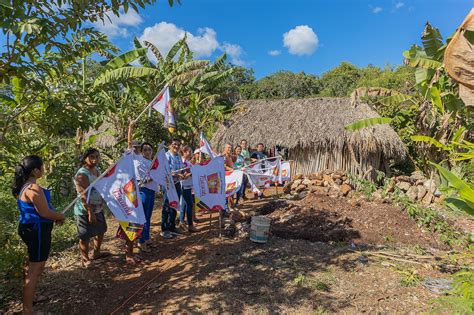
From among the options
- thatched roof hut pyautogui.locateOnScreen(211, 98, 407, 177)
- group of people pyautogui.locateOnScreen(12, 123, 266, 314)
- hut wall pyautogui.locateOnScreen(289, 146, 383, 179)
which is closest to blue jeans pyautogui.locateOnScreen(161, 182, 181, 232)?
group of people pyautogui.locateOnScreen(12, 123, 266, 314)

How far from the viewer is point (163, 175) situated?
16.3ft

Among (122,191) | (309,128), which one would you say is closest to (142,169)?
(122,191)

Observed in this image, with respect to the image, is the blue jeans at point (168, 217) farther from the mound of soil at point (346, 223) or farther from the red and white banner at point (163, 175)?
the mound of soil at point (346, 223)

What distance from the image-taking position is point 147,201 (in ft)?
16.0

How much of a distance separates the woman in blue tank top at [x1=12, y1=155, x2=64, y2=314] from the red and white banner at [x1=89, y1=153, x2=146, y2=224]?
0.58m

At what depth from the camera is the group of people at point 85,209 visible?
10.3 ft

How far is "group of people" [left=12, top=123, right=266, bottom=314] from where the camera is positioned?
124 inches

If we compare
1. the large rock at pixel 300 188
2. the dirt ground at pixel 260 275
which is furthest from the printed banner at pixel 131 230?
the large rock at pixel 300 188

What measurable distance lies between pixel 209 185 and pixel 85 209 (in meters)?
2.09

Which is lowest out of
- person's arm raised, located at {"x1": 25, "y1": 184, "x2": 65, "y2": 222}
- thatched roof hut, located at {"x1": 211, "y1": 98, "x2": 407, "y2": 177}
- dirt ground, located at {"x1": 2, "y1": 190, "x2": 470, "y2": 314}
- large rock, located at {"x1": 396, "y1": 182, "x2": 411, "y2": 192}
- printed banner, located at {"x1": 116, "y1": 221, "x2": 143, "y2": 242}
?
dirt ground, located at {"x1": 2, "y1": 190, "x2": 470, "y2": 314}

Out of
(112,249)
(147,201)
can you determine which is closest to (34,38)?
(147,201)

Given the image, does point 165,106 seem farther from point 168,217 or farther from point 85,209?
point 168,217

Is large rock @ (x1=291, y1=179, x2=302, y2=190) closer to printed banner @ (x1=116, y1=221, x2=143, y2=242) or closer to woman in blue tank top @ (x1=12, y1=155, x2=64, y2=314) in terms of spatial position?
printed banner @ (x1=116, y1=221, x2=143, y2=242)

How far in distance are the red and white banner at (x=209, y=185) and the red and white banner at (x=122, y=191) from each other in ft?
4.98
